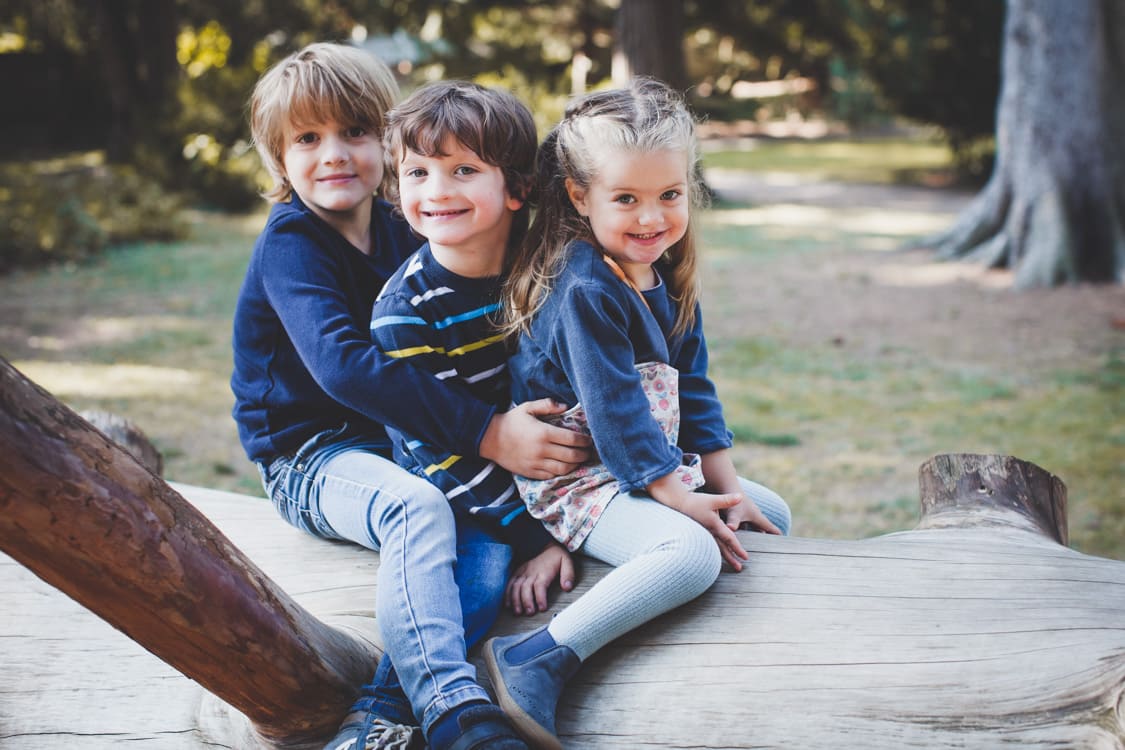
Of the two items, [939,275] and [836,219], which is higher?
[939,275]

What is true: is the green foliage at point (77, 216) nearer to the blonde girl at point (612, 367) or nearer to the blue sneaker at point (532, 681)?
the blonde girl at point (612, 367)

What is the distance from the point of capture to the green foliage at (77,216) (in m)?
10.4

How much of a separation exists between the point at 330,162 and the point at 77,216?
973 centimetres

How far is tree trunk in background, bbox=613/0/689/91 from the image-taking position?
1254 centimetres

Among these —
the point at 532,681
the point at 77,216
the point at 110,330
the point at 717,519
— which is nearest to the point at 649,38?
the point at 77,216

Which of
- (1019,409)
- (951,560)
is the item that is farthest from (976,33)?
(951,560)

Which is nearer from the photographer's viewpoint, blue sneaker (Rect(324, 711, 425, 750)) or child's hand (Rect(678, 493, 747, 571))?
blue sneaker (Rect(324, 711, 425, 750))

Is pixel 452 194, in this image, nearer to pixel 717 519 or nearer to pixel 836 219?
pixel 717 519

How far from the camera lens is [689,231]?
2.48 metres

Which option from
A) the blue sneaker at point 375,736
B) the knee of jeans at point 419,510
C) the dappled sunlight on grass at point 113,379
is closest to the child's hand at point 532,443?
the knee of jeans at point 419,510

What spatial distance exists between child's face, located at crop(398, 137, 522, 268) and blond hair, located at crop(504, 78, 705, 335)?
115mm

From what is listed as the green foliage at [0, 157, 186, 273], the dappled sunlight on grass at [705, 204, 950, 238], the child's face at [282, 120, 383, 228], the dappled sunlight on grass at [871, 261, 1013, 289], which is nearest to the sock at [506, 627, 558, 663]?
the child's face at [282, 120, 383, 228]

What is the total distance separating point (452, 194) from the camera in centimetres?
224

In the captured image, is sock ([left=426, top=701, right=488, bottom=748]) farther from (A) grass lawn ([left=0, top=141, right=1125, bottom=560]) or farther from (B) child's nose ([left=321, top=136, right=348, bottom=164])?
(A) grass lawn ([left=0, top=141, right=1125, bottom=560])
